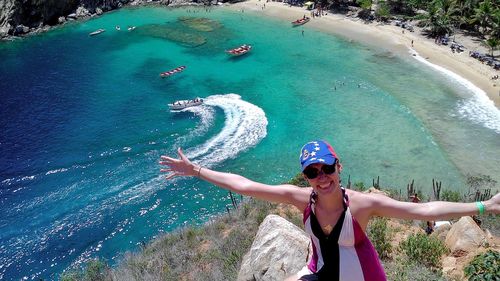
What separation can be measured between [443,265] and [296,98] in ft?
125

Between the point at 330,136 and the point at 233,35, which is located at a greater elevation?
the point at 233,35

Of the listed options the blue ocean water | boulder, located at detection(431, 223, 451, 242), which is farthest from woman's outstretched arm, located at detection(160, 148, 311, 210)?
the blue ocean water

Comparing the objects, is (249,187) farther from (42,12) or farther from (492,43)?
(42,12)

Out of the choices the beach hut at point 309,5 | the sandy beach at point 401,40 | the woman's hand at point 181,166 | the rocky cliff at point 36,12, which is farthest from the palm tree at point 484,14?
the rocky cliff at point 36,12

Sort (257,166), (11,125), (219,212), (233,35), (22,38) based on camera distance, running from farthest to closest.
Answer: (22,38)
(233,35)
(11,125)
(257,166)
(219,212)

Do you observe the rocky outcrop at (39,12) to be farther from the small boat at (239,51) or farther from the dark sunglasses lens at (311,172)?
the dark sunglasses lens at (311,172)

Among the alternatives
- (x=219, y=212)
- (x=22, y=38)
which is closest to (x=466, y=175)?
(x=219, y=212)

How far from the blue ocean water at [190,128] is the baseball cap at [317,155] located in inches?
1139

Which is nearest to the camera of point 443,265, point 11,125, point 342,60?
point 443,265

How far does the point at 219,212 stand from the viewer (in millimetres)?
34375

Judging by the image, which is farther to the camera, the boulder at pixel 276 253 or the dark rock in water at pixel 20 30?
the dark rock in water at pixel 20 30

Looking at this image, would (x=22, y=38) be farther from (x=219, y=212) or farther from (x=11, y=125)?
(x=219, y=212)

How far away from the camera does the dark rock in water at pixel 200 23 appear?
77769 mm

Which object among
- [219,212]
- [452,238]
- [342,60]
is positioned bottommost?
[219,212]
